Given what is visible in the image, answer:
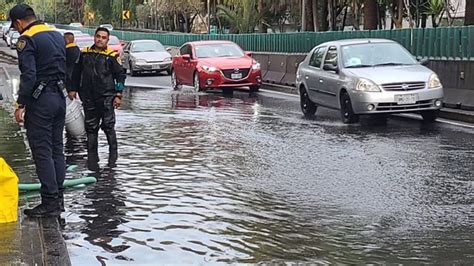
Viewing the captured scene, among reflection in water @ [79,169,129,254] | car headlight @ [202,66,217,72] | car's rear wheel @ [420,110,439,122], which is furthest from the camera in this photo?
car headlight @ [202,66,217,72]

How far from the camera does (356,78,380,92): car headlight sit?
14.7m

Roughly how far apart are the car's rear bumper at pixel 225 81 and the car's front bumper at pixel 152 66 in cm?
1104

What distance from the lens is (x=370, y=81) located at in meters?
14.8

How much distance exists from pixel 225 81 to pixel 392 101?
373 inches

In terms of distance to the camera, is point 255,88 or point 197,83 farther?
point 197,83

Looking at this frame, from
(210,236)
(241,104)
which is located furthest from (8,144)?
(241,104)

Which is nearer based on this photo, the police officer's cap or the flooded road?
the flooded road

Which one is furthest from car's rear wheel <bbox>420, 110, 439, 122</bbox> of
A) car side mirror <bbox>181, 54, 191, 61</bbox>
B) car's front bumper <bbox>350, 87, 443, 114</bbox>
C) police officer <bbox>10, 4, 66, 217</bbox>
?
car side mirror <bbox>181, 54, 191, 61</bbox>

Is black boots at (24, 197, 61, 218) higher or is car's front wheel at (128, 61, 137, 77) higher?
black boots at (24, 197, 61, 218)

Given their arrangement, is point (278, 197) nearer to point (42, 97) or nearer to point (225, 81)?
point (42, 97)

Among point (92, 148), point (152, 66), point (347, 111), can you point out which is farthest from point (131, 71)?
point (92, 148)

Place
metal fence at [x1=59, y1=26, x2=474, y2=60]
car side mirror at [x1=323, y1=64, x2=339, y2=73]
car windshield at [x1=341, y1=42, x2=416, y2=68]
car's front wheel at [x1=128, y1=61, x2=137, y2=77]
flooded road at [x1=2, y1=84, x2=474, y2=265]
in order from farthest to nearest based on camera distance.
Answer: car's front wheel at [x1=128, y1=61, x2=137, y2=77]
metal fence at [x1=59, y1=26, x2=474, y2=60]
car side mirror at [x1=323, y1=64, x2=339, y2=73]
car windshield at [x1=341, y1=42, x2=416, y2=68]
flooded road at [x1=2, y1=84, x2=474, y2=265]

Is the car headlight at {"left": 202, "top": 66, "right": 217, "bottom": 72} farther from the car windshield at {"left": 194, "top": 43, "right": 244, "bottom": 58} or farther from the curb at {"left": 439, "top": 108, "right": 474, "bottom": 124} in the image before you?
the curb at {"left": 439, "top": 108, "right": 474, "bottom": 124}

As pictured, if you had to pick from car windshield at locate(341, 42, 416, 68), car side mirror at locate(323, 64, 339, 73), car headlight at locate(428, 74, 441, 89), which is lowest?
car headlight at locate(428, 74, 441, 89)
